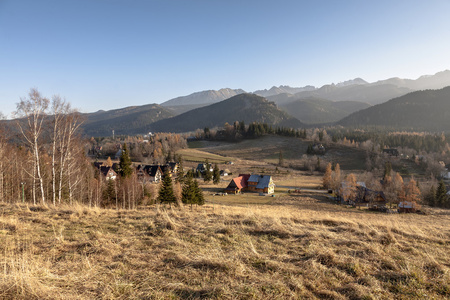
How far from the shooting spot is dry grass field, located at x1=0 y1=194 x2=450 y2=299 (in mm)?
4035

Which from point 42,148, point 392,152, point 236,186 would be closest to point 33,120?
point 42,148

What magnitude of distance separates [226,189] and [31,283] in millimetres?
63369

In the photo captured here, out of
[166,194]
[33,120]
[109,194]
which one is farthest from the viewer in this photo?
[166,194]

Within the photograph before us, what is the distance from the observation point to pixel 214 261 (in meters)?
5.05

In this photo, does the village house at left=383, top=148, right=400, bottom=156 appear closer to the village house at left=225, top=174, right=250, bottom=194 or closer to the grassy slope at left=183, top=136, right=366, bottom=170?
the grassy slope at left=183, top=136, right=366, bottom=170

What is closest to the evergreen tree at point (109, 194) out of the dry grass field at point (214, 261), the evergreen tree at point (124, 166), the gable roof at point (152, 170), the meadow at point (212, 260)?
the evergreen tree at point (124, 166)

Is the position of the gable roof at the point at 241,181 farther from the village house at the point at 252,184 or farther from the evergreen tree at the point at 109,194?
the evergreen tree at the point at 109,194

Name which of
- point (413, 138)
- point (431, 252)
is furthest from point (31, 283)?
point (413, 138)

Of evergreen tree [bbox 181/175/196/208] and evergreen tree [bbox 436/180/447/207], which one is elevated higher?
evergreen tree [bbox 181/175/196/208]

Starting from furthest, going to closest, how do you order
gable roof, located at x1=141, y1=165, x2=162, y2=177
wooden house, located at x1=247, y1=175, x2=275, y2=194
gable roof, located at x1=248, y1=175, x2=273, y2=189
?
gable roof, located at x1=141, y1=165, x2=162, y2=177
gable roof, located at x1=248, y1=175, x2=273, y2=189
wooden house, located at x1=247, y1=175, x2=275, y2=194

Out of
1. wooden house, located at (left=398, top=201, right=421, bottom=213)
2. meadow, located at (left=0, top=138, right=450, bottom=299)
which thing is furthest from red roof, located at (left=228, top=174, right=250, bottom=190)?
meadow, located at (left=0, top=138, right=450, bottom=299)

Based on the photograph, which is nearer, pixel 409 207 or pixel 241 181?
pixel 409 207

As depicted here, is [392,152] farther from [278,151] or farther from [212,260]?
[212,260]

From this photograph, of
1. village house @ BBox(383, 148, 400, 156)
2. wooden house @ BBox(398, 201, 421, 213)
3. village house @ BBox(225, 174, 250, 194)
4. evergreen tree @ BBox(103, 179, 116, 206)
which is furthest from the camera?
village house @ BBox(383, 148, 400, 156)
